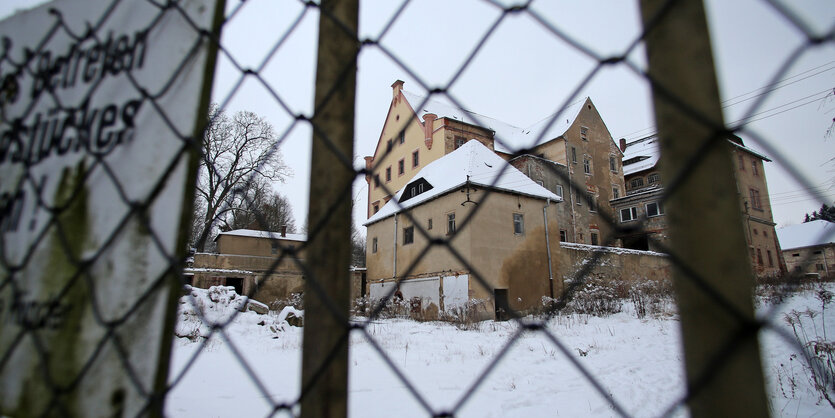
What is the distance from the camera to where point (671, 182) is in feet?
1.79

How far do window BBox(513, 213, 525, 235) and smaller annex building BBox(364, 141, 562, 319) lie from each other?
1cm

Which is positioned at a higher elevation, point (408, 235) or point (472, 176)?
point (472, 176)

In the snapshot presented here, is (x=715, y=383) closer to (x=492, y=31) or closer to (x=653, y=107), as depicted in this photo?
(x=653, y=107)

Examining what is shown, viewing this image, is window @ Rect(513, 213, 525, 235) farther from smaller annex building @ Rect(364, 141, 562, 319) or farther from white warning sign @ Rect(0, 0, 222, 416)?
white warning sign @ Rect(0, 0, 222, 416)

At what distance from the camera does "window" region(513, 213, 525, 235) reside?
1351cm

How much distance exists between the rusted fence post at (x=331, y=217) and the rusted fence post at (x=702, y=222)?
0.59 m

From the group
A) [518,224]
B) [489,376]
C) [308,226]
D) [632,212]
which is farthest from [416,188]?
[308,226]

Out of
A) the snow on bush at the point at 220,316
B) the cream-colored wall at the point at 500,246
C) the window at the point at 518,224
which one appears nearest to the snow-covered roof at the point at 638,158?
the cream-colored wall at the point at 500,246

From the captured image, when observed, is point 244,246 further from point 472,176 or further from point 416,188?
point 472,176

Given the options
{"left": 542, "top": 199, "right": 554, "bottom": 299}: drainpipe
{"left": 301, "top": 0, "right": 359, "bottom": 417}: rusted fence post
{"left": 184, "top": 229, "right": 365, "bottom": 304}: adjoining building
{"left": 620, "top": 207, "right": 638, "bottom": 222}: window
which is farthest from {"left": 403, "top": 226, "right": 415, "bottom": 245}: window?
{"left": 301, "top": 0, "right": 359, "bottom": 417}: rusted fence post

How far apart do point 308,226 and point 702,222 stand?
0.71 m

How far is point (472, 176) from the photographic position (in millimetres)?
13641

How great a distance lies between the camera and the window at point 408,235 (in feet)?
49.5

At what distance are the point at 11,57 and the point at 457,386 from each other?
3747mm
